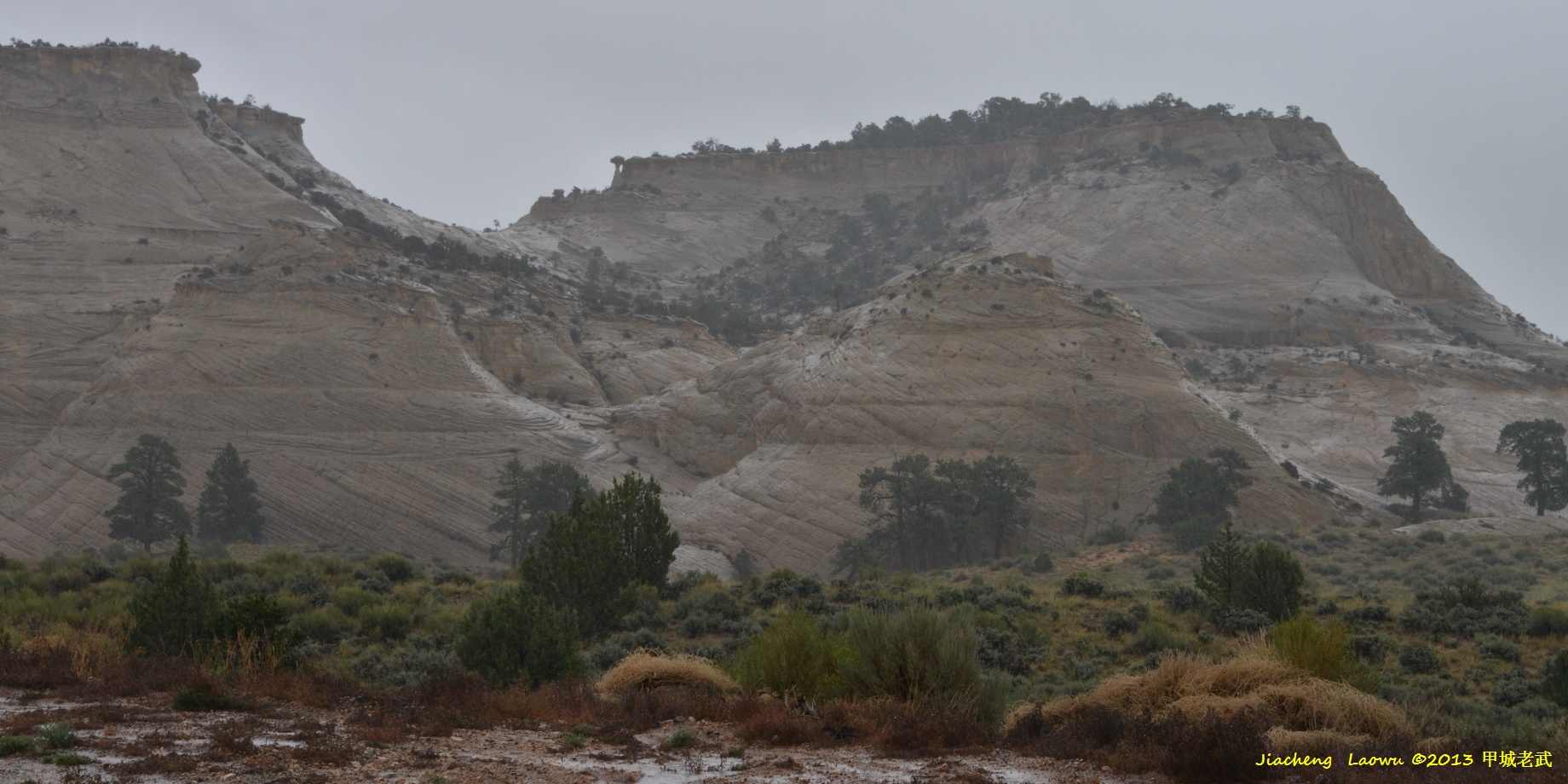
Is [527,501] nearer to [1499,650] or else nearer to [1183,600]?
[1183,600]

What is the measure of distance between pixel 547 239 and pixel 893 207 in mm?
31627

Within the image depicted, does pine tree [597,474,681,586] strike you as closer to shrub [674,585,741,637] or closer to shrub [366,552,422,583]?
shrub [674,585,741,637]

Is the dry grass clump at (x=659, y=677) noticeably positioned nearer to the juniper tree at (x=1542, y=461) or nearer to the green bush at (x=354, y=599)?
the green bush at (x=354, y=599)

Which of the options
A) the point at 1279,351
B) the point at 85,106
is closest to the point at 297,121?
the point at 85,106

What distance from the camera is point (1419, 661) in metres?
16.9

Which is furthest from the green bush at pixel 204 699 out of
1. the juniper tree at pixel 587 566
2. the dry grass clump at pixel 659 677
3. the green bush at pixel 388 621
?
the green bush at pixel 388 621

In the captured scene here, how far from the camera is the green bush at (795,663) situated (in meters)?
12.7

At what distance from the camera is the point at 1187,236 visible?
8175 centimetres

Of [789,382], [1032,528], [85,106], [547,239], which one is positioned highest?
[85,106]

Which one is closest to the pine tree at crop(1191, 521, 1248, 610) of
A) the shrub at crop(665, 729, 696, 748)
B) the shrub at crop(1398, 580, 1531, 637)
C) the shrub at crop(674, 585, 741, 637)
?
the shrub at crop(1398, 580, 1531, 637)

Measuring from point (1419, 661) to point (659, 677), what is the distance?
11154 millimetres

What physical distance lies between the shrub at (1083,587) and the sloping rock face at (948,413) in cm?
1964

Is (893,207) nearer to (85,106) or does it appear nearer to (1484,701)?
(85,106)

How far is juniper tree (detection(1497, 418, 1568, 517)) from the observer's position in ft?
151
